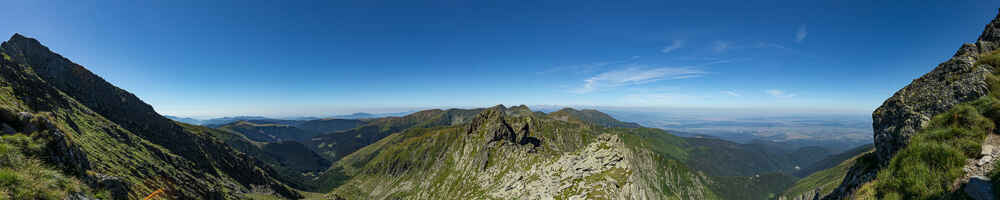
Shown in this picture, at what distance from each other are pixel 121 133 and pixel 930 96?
182971 millimetres

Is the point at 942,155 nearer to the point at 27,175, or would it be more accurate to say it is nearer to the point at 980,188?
the point at 980,188

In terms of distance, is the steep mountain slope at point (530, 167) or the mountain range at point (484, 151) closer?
the mountain range at point (484, 151)

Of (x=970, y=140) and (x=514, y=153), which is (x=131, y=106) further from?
(x=970, y=140)

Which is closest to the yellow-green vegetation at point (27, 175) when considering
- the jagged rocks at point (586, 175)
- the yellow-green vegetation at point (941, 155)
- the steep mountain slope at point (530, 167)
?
the yellow-green vegetation at point (941, 155)

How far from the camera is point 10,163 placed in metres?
9.22

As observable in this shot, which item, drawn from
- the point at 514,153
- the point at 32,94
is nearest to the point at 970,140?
the point at 514,153

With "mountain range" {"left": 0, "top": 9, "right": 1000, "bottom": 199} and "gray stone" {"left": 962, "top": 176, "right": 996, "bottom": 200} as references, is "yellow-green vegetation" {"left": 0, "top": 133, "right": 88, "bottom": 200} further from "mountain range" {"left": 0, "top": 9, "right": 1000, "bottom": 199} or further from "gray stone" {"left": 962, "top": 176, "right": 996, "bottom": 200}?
"gray stone" {"left": 962, "top": 176, "right": 996, "bottom": 200}

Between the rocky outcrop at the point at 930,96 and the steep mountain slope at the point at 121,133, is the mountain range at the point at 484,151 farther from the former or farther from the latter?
the steep mountain slope at the point at 121,133

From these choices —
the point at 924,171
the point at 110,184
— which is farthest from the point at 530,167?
the point at 924,171

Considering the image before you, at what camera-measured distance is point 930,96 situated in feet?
47.2

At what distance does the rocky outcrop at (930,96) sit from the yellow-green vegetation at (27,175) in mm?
33075

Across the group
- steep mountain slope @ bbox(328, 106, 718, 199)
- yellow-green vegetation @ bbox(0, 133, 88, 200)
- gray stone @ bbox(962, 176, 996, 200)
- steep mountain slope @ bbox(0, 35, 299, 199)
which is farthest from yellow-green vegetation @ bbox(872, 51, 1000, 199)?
steep mountain slope @ bbox(0, 35, 299, 199)

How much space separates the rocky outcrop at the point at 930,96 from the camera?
13.1 m

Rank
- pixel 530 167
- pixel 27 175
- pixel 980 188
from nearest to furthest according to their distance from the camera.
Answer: pixel 980 188, pixel 27 175, pixel 530 167
